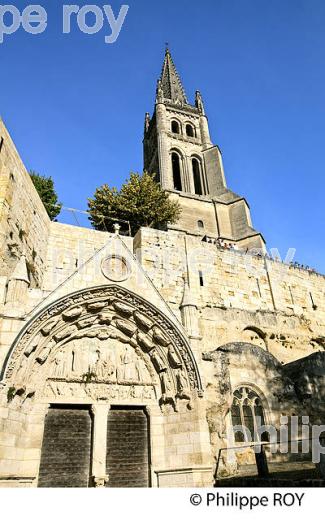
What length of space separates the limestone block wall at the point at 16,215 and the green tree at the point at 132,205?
901 cm

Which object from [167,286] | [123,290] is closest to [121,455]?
[123,290]

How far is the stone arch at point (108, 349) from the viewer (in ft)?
26.5

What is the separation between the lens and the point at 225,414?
9945 mm

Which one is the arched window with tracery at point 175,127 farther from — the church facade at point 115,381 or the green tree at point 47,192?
the church facade at point 115,381

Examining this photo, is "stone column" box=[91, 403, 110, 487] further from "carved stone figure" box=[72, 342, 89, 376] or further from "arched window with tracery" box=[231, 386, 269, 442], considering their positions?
"arched window with tracery" box=[231, 386, 269, 442]

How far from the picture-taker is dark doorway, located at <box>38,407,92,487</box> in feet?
24.5

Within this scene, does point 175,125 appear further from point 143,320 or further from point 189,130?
point 143,320

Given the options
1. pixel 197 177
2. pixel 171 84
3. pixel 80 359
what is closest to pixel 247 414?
pixel 80 359

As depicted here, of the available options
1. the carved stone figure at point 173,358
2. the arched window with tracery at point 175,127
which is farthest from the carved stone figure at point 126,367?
the arched window with tracery at point 175,127

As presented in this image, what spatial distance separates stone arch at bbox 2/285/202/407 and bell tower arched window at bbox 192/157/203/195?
29.2 meters

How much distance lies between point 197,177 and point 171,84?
18185 mm

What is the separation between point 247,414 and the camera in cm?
1049

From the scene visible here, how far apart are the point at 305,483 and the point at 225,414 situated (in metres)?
3.86
